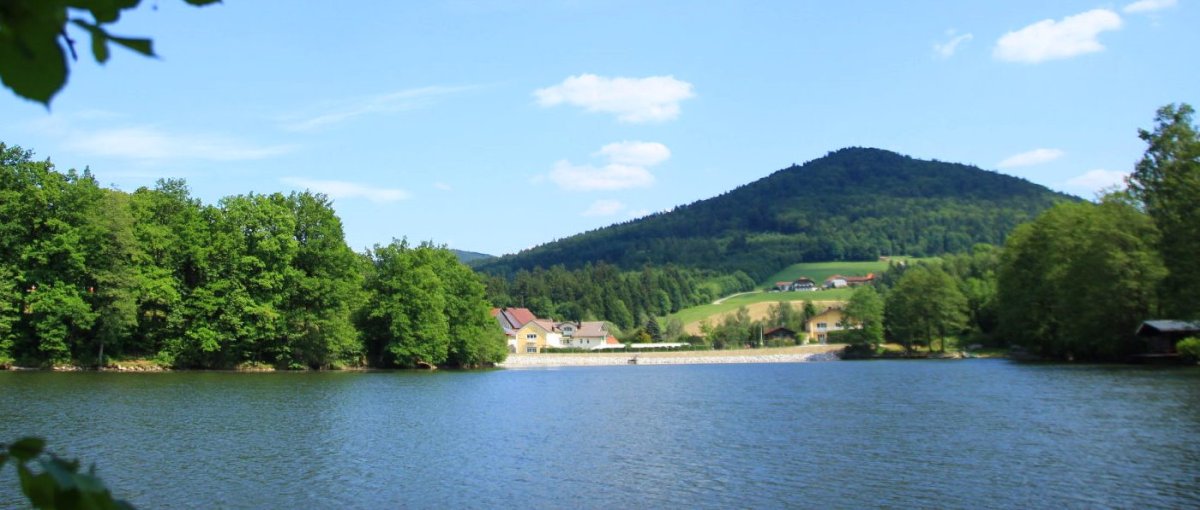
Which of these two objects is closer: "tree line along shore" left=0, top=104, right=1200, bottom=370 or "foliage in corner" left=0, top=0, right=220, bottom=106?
"foliage in corner" left=0, top=0, right=220, bottom=106

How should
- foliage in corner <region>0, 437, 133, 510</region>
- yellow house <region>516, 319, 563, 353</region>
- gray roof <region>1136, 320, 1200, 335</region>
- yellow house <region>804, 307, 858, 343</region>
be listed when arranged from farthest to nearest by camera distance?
yellow house <region>804, 307, 858, 343</region>, yellow house <region>516, 319, 563, 353</region>, gray roof <region>1136, 320, 1200, 335</region>, foliage in corner <region>0, 437, 133, 510</region>

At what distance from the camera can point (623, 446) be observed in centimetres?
2638

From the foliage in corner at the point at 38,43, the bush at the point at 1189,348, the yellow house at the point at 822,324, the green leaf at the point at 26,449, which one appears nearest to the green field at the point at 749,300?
the yellow house at the point at 822,324

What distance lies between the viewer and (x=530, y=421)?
108 feet

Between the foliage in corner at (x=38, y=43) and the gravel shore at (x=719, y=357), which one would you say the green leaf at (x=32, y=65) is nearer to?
the foliage in corner at (x=38, y=43)

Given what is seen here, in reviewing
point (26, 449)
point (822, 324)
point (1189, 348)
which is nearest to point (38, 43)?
point (26, 449)

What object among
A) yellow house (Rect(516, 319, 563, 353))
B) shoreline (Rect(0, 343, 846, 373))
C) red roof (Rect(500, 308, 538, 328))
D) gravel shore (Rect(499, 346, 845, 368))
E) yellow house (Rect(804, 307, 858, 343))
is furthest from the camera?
yellow house (Rect(804, 307, 858, 343))

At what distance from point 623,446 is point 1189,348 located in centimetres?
5237

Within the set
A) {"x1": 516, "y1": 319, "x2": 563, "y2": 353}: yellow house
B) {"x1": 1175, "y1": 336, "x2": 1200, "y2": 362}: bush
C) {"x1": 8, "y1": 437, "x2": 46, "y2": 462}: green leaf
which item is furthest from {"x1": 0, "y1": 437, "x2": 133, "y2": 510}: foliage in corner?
{"x1": 516, "y1": 319, "x2": 563, "y2": 353}: yellow house

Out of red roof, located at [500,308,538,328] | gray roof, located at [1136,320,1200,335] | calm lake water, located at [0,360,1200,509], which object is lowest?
calm lake water, located at [0,360,1200,509]

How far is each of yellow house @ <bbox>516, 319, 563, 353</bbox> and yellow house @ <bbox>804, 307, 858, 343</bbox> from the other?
147ft

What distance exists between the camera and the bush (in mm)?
58000

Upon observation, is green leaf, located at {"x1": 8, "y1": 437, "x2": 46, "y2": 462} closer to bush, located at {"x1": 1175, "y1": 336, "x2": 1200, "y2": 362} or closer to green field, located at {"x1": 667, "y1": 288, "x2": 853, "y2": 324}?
bush, located at {"x1": 1175, "y1": 336, "x2": 1200, "y2": 362}

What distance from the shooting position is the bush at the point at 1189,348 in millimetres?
58000
